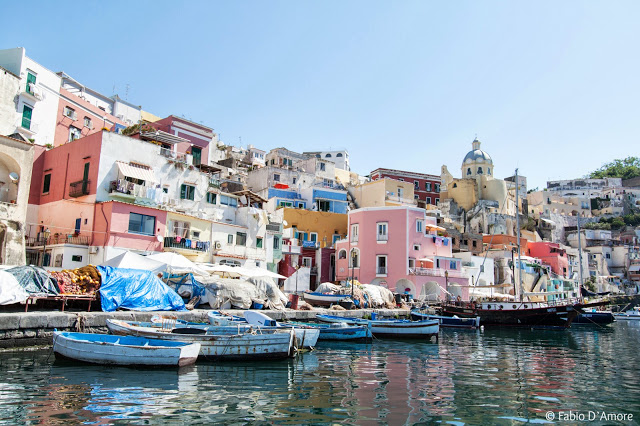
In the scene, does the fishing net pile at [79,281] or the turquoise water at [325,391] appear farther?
the fishing net pile at [79,281]

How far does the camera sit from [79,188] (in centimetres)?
3089

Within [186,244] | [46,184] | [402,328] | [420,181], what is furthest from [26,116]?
[420,181]

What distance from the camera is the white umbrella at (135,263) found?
957 inches

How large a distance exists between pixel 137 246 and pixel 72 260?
371cm

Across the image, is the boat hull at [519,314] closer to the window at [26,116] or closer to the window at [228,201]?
the window at [228,201]

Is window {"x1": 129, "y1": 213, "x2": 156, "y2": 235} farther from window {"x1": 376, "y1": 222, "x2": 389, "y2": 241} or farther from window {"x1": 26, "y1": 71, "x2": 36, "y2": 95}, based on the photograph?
window {"x1": 376, "y1": 222, "x2": 389, "y2": 241}

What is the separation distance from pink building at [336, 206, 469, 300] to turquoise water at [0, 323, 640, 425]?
25683 mm

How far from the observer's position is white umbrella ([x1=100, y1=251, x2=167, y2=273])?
79.7 ft

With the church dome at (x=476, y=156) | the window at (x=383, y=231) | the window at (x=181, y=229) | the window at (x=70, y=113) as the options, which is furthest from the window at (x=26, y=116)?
the church dome at (x=476, y=156)

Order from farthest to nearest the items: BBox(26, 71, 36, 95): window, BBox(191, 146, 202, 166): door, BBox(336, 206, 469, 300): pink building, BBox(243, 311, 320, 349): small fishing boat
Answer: BBox(336, 206, 469, 300): pink building < BBox(191, 146, 202, 166): door < BBox(26, 71, 36, 95): window < BBox(243, 311, 320, 349): small fishing boat

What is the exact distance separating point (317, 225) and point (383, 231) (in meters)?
8.65

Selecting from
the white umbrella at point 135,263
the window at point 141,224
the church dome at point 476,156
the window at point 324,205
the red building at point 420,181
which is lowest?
the white umbrella at point 135,263

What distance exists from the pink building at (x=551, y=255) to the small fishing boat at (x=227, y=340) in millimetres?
58604

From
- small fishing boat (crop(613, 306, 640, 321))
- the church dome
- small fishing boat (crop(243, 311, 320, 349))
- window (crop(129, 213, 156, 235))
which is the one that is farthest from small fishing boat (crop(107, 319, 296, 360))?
the church dome
